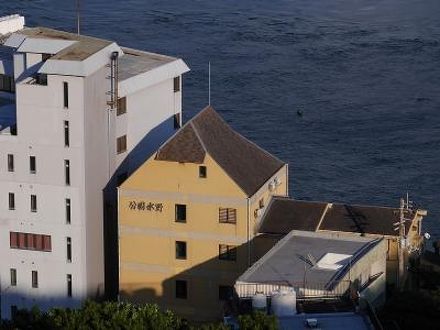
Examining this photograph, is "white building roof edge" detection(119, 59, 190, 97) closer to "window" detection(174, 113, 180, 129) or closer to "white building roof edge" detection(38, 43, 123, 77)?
"window" detection(174, 113, 180, 129)

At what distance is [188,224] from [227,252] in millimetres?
644

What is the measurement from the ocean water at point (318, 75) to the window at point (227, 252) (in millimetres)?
7993

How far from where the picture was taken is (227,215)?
61.3 feet

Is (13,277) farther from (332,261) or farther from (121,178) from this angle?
(332,261)

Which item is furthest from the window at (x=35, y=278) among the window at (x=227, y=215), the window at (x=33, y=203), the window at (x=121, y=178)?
the window at (x=227, y=215)

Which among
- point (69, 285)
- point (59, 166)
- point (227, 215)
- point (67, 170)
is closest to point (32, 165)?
point (59, 166)

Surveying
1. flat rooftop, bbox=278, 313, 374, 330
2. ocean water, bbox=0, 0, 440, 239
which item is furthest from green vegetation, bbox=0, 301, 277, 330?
ocean water, bbox=0, 0, 440, 239

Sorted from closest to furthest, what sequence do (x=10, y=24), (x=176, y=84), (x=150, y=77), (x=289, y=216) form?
(x=289, y=216)
(x=150, y=77)
(x=176, y=84)
(x=10, y=24)

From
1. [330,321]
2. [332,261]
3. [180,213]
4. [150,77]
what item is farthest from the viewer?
[150,77]

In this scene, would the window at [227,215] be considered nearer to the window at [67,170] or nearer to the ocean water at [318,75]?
the window at [67,170]

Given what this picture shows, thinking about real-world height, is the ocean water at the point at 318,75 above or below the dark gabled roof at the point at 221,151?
below

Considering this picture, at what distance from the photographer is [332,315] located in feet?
49.5

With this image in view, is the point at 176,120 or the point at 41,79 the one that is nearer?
the point at 41,79

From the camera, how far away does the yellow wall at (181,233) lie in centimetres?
1858
